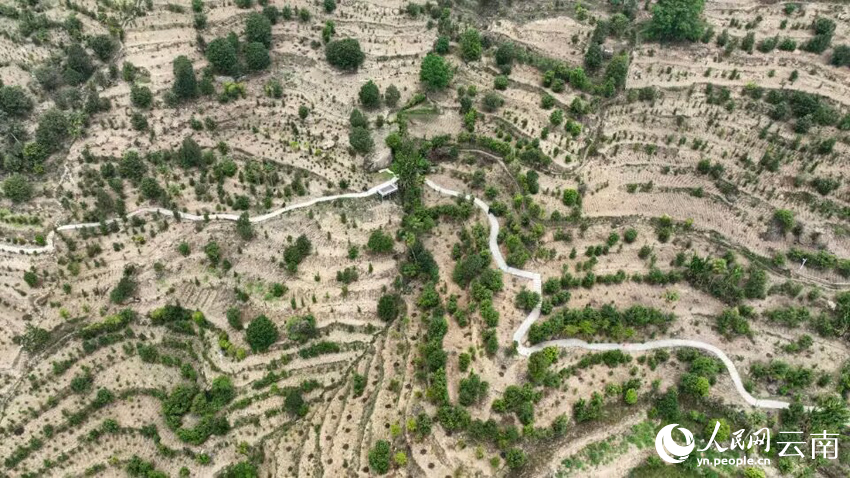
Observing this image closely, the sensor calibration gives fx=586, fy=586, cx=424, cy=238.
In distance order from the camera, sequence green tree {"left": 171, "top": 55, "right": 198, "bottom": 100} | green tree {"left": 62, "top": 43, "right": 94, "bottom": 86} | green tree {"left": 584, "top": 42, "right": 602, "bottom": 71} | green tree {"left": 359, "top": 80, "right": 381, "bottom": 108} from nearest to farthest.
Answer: green tree {"left": 171, "top": 55, "right": 198, "bottom": 100}
green tree {"left": 62, "top": 43, "right": 94, "bottom": 86}
green tree {"left": 359, "top": 80, "right": 381, "bottom": 108}
green tree {"left": 584, "top": 42, "right": 602, "bottom": 71}

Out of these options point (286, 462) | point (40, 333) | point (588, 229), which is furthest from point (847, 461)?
point (40, 333)

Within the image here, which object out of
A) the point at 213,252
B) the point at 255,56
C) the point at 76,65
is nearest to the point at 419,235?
the point at 213,252

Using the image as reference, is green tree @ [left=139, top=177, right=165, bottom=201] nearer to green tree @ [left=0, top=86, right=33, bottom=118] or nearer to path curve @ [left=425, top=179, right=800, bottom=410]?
green tree @ [left=0, top=86, right=33, bottom=118]

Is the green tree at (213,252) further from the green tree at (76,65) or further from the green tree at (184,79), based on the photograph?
the green tree at (76,65)

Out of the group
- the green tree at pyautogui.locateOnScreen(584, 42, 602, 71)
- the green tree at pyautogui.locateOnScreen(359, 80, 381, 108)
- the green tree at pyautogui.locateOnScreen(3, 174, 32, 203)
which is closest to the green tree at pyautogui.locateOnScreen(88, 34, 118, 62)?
the green tree at pyautogui.locateOnScreen(3, 174, 32, 203)

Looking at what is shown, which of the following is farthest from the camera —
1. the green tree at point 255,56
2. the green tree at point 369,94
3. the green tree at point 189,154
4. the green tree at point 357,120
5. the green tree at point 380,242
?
the green tree at point 369,94

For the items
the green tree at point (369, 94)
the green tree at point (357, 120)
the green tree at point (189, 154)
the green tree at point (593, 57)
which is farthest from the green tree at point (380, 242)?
the green tree at point (593, 57)

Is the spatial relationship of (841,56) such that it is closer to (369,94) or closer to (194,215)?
(369,94)

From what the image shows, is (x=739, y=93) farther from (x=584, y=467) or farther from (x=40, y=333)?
(x=40, y=333)
